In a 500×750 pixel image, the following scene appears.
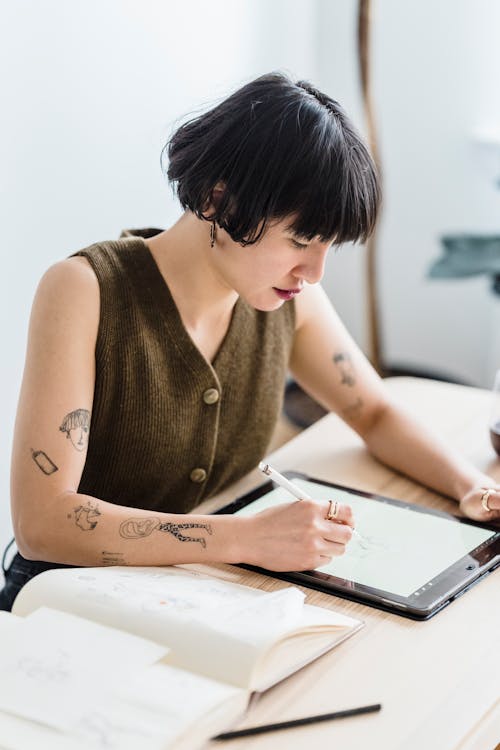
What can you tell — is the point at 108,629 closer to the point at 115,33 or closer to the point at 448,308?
the point at 115,33

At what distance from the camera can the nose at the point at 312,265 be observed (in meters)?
1.31

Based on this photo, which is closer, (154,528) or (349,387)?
(154,528)

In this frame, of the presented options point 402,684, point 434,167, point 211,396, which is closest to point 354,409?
point 211,396

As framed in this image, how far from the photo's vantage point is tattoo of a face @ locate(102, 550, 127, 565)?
3.91 ft

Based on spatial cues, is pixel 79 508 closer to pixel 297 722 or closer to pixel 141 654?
pixel 141 654

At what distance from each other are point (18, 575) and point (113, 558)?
0.29 m

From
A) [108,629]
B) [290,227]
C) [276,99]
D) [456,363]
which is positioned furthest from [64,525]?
[456,363]

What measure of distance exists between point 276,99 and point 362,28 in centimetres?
163

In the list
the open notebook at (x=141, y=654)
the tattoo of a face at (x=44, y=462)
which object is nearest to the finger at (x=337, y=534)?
the open notebook at (x=141, y=654)

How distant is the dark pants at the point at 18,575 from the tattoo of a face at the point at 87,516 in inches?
6.9

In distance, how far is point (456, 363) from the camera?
3219 millimetres

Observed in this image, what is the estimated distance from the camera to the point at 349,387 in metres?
1.65

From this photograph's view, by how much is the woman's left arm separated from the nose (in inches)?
11.6

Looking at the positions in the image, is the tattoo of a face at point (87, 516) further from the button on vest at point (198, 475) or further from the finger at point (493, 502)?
the finger at point (493, 502)
